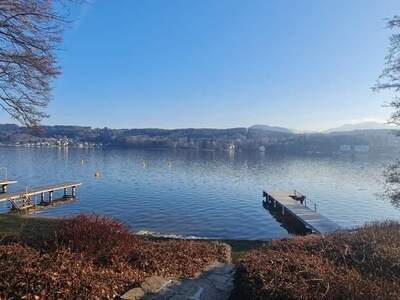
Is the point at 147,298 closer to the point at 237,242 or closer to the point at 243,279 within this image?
the point at 243,279

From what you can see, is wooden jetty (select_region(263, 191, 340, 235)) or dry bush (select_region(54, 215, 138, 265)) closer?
dry bush (select_region(54, 215, 138, 265))

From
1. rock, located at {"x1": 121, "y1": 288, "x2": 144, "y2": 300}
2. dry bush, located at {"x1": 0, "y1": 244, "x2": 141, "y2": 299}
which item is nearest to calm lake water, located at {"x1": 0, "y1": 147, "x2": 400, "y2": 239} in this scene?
rock, located at {"x1": 121, "y1": 288, "x2": 144, "y2": 300}

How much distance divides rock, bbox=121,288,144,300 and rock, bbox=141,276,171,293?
14cm

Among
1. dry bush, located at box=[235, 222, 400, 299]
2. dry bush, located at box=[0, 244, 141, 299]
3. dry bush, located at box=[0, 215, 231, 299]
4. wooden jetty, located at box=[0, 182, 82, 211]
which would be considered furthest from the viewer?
wooden jetty, located at box=[0, 182, 82, 211]

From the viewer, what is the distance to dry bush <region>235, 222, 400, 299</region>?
606cm

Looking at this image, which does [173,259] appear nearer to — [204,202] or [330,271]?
[330,271]

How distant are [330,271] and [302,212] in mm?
32925

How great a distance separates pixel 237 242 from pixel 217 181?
52.5 meters

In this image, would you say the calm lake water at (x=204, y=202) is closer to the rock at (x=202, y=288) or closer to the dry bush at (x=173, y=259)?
the dry bush at (x=173, y=259)

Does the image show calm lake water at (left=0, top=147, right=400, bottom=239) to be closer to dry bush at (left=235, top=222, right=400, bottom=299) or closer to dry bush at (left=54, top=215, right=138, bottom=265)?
dry bush at (left=235, top=222, right=400, bottom=299)

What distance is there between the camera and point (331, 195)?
198ft

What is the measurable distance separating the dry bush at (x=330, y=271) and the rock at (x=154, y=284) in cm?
150

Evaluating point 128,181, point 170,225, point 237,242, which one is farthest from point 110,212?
point 128,181

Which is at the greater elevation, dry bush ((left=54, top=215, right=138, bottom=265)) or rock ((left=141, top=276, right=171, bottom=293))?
dry bush ((left=54, top=215, right=138, bottom=265))
